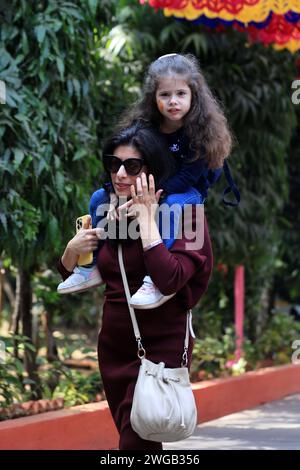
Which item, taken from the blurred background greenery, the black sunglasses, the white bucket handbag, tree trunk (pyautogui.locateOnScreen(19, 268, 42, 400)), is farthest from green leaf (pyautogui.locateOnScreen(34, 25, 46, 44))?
the white bucket handbag

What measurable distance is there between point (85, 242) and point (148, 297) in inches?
14.4

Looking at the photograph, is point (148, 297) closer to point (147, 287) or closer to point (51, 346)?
point (147, 287)

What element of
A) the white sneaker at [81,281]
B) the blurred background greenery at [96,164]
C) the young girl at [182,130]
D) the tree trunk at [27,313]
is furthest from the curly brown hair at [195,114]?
the tree trunk at [27,313]

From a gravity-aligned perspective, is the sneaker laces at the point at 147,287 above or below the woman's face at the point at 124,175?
below

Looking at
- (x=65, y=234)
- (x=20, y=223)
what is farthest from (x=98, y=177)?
(x=20, y=223)

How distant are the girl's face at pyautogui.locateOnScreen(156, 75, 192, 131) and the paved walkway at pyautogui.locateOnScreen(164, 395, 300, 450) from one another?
278 centimetres

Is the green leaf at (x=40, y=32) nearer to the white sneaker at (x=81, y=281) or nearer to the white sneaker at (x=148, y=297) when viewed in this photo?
the white sneaker at (x=81, y=281)

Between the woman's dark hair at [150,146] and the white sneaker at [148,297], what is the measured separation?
358 mm

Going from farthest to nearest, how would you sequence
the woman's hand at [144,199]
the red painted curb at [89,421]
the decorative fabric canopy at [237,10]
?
the decorative fabric canopy at [237,10], the red painted curb at [89,421], the woman's hand at [144,199]

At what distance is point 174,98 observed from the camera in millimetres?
3416

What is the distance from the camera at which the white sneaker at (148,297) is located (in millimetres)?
3201

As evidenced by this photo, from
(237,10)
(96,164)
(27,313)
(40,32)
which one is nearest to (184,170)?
(40,32)

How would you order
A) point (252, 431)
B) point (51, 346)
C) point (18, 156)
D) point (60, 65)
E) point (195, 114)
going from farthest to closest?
point (51, 346) < point (252, 431) < point (60, 65) < point (18, 156) < point (195, 114)

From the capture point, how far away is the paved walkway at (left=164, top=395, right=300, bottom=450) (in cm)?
588
